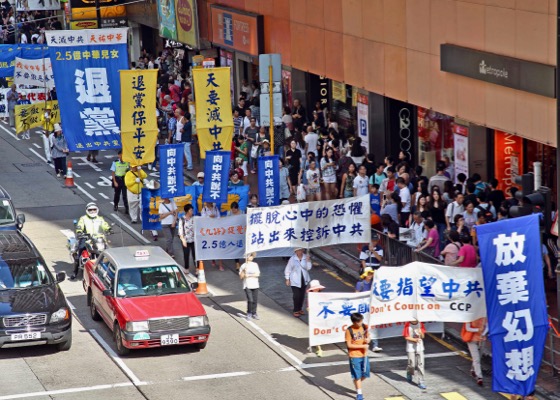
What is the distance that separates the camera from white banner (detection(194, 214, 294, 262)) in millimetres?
26797

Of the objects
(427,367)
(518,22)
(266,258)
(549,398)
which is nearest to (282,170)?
(266,258)

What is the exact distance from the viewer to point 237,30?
4362cm

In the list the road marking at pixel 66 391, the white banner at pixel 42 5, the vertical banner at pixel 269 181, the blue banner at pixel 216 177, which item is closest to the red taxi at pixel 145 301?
the road marking at pixel 66 391

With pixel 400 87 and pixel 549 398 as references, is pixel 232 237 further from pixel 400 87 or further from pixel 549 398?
pixel 549 398

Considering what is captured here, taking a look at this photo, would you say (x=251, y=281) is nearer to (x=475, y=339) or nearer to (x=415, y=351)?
(x=415, y=351)

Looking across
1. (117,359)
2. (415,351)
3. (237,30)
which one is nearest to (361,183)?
(117,359)

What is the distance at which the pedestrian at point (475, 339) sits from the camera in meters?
20.6

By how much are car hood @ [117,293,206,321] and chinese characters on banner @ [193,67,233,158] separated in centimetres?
861

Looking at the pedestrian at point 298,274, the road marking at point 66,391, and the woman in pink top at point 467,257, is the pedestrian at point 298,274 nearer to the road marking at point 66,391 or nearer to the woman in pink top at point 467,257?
the woman in pink top at point 467,257

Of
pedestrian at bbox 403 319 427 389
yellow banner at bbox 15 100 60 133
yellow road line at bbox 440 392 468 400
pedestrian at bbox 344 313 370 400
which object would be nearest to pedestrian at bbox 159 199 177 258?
pedestrian at bbox 403 319 427 389

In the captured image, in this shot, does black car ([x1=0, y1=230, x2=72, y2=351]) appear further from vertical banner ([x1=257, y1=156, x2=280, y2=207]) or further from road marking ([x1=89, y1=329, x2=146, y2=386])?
vertical banner ([x1=257, y1=156, x2=280, y2=207])

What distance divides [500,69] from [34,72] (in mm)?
19627

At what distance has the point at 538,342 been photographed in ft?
63.3

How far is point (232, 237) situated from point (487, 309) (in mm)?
8649
